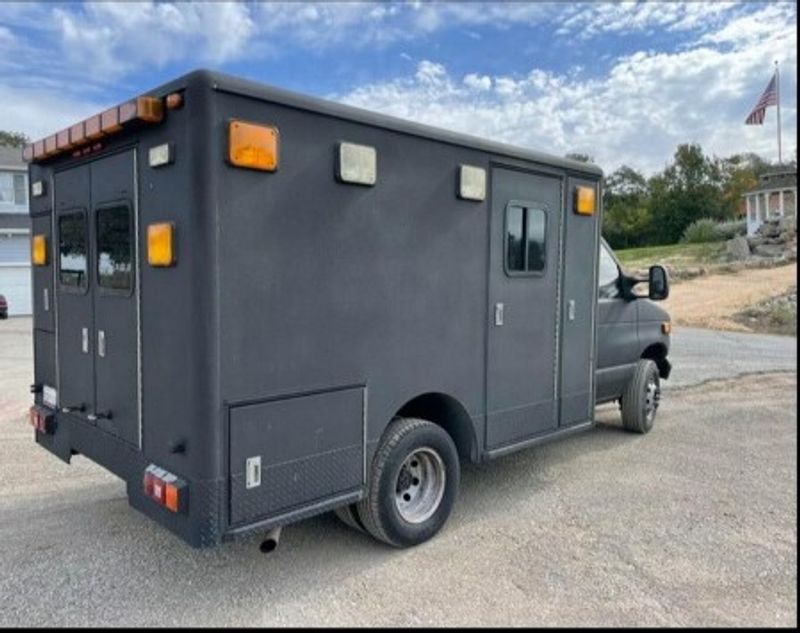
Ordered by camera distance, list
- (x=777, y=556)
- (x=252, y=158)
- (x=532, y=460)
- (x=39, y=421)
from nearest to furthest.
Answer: (x=252, y=158), (x=777, y=556), (x=39, y=421), (x=532, y=460)

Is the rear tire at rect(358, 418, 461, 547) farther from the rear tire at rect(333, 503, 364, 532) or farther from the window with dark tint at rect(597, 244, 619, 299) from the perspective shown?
the window with dark tint at rect(597, 244, 619, 299)

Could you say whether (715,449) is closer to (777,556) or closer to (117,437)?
(777,556)

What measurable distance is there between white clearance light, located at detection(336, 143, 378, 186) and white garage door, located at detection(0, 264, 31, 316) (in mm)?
25735

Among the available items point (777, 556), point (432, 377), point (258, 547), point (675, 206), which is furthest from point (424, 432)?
point (675, 206)

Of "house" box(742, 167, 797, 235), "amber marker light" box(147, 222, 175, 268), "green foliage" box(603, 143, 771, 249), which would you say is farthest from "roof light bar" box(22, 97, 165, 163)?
"green foliage" box(603, 143, 771, 249)

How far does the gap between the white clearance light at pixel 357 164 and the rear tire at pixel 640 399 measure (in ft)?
13.2

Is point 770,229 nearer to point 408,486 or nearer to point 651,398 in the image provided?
point 651,398

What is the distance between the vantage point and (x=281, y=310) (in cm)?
329

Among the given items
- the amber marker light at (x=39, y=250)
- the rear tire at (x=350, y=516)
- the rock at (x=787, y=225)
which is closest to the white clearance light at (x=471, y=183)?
the rear tire at (x=350, y=516)

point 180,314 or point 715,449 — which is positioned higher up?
point 180,314

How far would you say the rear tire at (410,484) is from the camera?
12.5 feet

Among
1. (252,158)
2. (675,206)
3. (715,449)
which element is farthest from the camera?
(675,206)

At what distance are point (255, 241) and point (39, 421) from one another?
7.87 ft

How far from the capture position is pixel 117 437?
12.2ft
